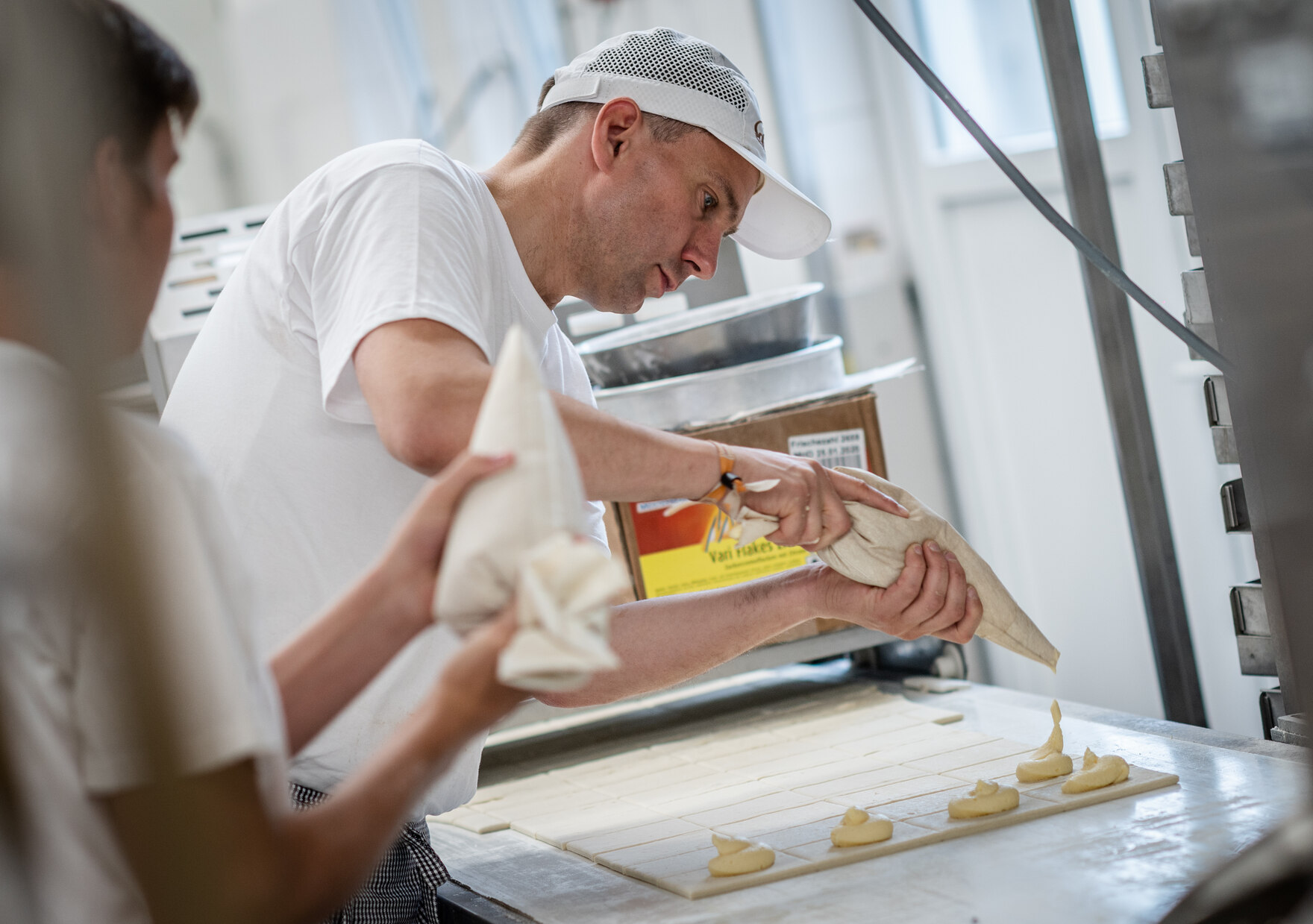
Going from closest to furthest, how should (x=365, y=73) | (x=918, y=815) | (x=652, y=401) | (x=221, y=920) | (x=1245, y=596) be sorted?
(x=221, y=920) → (x=918, y=815) → (x=1245, y=596) → (x=652, y=401) → (x=365, y=73)

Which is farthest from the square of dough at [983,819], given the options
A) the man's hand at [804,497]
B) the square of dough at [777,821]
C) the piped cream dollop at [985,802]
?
the man's hand at [804,497]

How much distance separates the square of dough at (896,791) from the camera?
57.3 inches

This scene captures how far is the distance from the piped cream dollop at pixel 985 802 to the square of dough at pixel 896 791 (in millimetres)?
124

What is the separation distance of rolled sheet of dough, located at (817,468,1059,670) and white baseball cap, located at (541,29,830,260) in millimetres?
440

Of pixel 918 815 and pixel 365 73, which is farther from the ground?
pixel 365 73

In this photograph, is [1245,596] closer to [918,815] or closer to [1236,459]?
[1236,459]

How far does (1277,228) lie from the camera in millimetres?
1048

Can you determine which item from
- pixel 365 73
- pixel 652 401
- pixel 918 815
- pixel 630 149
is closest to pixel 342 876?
pixel 918 815

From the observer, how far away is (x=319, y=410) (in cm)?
134

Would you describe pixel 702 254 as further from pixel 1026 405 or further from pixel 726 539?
pixel 1026 405

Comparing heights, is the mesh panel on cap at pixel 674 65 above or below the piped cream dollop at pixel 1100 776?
above

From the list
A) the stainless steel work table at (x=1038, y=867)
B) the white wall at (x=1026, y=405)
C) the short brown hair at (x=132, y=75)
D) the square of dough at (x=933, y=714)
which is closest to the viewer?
the short brown hair at (x=132, y=75)

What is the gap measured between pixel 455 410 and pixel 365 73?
232cm

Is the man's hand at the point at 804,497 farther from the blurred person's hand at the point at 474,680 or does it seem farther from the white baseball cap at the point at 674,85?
the blurred person's hand at the point at 474,680
